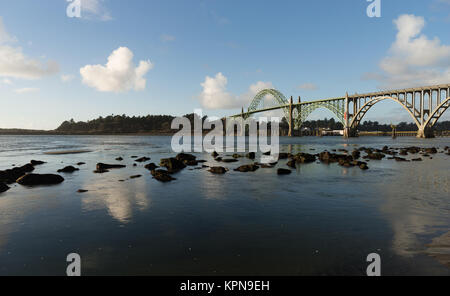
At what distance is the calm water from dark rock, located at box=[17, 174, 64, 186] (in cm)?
77

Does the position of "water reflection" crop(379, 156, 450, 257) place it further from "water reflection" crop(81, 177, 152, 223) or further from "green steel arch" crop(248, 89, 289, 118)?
"green steel arch" crop(248, 89, 289, 118)

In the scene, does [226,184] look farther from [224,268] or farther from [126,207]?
[224,268]

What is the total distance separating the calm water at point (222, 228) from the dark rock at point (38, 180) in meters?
0.77

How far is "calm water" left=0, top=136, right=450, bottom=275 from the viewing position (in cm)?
535

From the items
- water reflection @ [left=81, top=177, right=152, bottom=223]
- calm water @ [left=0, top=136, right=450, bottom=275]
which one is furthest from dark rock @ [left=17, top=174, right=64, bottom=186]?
water reflection @ [left=81, top=177, right=152, bottom=223]

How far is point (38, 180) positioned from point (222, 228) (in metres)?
11.8

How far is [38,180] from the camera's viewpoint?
45.6 ft

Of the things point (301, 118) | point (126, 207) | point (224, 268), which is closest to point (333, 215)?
point (224, 268)

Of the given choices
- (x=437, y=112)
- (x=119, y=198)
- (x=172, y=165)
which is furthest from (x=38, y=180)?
(x=437, y=112)

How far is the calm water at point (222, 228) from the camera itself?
535 centimetres

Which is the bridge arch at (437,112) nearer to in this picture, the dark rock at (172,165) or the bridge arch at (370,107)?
the bridge arch at (370,107)

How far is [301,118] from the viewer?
124000 millimetres

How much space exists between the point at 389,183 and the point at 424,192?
7.18 feet

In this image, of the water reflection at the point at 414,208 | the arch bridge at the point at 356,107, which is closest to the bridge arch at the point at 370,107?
the arch bridge at the point at 356,107
